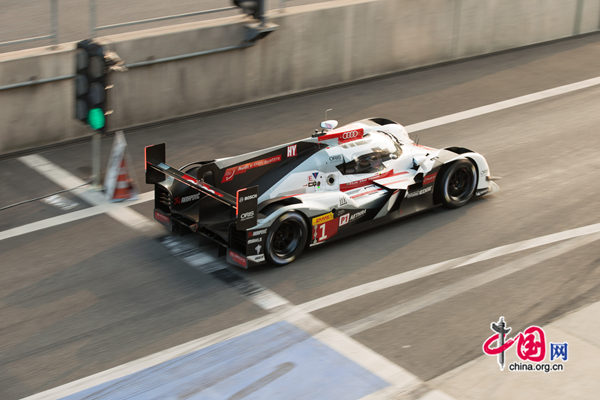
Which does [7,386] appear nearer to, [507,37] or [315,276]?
[315,276]

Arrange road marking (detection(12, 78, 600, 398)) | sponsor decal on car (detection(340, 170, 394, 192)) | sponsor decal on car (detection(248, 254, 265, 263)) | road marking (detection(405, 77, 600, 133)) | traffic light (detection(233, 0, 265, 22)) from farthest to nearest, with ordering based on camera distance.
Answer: traffic light (detection(233, 0, 265, 22)), road marking (detection(405, 77, 600, 133)), sponsor decal on car (detection(340, 170, 394, 192)), sponsor decal on car (detection(248, 254, 265, 263)), road marking (detection(12, 78, 600, 398))

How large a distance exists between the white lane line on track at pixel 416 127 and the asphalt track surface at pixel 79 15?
232 cm

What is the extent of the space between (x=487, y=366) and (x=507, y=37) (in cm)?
1303

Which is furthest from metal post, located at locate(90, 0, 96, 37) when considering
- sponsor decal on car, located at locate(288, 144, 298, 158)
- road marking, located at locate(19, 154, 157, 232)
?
sponsor decal on car, located at locate(288, 144, 298, 158)

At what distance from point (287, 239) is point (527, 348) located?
329 cm

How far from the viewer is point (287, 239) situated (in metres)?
10.9

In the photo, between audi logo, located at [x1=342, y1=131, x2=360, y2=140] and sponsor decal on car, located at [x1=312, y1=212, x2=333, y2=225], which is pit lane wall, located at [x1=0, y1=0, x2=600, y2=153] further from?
sponsor decal on car, located at [x1=312, y1=212, x2=333, y2=225]

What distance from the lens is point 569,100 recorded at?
56.9 feet

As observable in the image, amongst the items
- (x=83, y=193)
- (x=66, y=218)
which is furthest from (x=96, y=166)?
(x=66, y=218)

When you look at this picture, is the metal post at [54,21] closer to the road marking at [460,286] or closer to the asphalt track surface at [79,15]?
the asphalt track surface at [79,15]

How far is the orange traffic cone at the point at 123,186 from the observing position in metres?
12.8

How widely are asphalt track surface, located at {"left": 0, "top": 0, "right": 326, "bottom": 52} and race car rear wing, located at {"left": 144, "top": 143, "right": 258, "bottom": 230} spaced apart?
14.7 ft

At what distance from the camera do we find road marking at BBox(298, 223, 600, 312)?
33.3 ft

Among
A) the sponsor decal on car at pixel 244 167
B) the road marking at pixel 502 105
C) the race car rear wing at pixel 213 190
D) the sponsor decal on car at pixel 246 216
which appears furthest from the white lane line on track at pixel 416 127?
the sponsor decal on car at pixel 246 216
